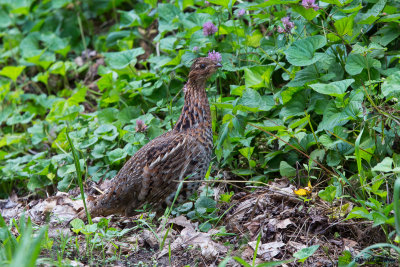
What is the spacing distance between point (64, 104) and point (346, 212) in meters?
4.36

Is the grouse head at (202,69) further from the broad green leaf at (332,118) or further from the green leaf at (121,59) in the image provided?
the green leaf at (121,59)

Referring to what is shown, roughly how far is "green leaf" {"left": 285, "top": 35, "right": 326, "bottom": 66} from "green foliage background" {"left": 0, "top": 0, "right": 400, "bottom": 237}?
1cm

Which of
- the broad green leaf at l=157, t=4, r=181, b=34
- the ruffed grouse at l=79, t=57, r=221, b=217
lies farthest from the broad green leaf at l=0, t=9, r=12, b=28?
the ruffed grouse at l=79, t=57, r=221, b=217

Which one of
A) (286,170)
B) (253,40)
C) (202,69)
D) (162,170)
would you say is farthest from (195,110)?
(253,40)

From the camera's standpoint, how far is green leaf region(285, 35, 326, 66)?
553cm

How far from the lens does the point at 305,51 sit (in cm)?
563

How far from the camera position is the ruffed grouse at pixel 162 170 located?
552 cm

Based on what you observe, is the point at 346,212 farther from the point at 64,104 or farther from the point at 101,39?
the point at 101,39

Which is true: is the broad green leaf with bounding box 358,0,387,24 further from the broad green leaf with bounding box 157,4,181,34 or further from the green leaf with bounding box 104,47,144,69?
the green leaf with bounding box 104,47,144,69

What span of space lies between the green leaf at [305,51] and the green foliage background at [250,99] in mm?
12

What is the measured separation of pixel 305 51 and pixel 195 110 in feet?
4.26

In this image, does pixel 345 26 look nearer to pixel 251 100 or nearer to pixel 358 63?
pixel 358 63

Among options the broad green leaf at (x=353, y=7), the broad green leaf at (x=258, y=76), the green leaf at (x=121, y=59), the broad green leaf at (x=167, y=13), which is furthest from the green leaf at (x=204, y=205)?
the broad green leaf at (x=167, y=13)

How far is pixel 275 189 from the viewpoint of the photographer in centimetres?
547
